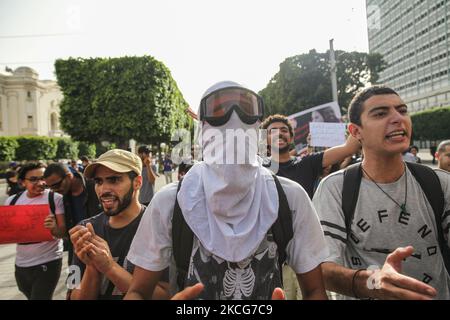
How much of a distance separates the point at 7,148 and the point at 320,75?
31.2 m

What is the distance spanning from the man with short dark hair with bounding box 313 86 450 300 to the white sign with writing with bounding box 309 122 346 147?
5.16 meters

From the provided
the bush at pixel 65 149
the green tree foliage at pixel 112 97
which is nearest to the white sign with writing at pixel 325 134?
the green tree foliage at pixel 112 97

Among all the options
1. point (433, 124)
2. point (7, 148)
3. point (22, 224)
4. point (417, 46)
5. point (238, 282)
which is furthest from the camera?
point (417, 46)

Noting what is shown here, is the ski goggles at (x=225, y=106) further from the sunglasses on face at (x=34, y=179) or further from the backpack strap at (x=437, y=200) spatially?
the sunglasses on face at (x=34, y=179)

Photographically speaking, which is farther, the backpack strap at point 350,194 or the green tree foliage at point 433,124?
the green tree foliage at point 433,124

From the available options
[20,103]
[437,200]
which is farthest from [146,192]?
[20,103]

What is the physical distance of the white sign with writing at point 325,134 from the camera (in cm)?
712

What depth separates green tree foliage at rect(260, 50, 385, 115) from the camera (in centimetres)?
3425

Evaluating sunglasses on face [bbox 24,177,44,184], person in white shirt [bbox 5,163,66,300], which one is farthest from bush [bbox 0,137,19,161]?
person in white shirt [bbox 5,163,66,300]

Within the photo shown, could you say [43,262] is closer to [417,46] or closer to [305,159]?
[305,159]

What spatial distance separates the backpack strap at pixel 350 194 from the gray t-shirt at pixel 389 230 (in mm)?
23

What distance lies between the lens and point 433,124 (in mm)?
37625

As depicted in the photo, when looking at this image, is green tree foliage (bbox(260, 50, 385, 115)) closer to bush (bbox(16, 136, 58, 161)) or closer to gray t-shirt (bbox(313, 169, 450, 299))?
bush (bbox(16, 136, 58, 161))
